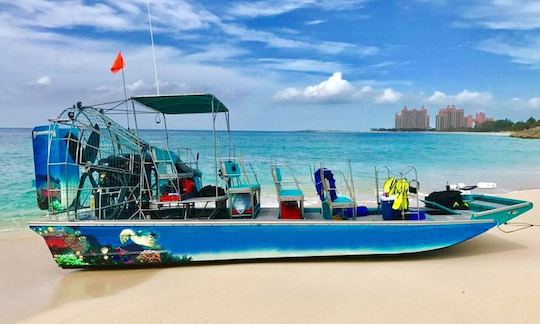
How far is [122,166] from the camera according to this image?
7527mm

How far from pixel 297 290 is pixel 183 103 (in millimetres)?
3899

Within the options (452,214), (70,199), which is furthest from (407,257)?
(70,199)

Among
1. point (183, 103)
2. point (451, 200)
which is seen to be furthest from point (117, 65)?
point (451, 200)

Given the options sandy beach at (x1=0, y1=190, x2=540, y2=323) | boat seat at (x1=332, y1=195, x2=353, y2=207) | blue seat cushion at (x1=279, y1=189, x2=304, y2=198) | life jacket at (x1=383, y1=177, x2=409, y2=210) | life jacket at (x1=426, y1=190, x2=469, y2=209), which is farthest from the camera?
life jacket at (x1=426, y1=190, x2=469, y2=209)

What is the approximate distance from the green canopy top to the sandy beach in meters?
2.64

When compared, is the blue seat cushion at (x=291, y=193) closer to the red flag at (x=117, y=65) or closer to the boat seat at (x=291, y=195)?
the boat seat at (x=291, y=195)

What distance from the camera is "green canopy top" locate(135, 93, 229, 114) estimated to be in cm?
721

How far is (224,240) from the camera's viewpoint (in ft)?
22.0

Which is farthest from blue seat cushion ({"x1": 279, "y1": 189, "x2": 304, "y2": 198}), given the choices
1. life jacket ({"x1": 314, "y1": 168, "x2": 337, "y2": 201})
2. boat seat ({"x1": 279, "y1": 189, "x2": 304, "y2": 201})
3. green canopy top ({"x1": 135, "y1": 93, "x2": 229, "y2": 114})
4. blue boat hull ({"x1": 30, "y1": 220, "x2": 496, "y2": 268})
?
green canopy top ({"x1": 135, "y1": 93, "x2": 229, "y2": 114})

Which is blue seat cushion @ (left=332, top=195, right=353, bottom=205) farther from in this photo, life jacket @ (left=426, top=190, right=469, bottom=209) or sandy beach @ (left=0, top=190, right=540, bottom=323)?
life jacket @ (left=426, top=190, right=469, bottom=209)

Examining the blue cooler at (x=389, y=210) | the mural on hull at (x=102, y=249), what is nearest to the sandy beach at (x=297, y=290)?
the mural on hull at (x=102, y=249)

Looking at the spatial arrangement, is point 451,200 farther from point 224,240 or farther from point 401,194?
point 224,240

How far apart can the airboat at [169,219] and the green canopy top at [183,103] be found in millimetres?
53

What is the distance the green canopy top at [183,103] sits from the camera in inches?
284
